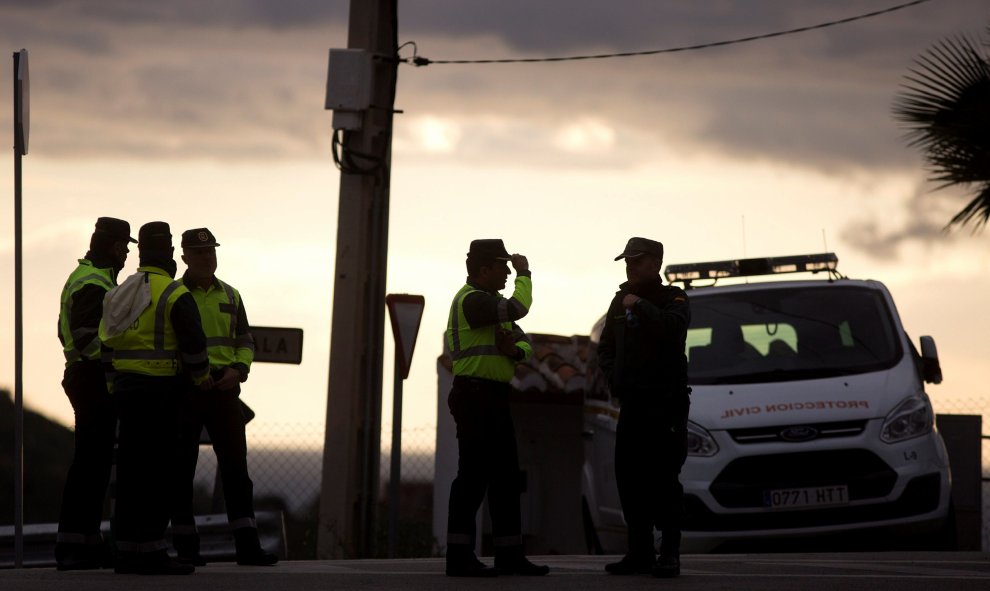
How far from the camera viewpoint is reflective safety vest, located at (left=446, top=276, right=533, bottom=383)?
10922 mm

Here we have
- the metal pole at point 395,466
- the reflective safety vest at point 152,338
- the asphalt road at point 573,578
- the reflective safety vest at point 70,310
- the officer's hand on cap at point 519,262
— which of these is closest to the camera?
the asphalt road at point 573,578

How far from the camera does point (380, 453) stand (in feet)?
55.2

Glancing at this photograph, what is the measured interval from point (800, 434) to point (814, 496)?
42cm

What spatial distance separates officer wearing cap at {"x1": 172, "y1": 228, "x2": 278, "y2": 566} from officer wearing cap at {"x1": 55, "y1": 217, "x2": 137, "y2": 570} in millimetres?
423

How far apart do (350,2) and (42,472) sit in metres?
25.7

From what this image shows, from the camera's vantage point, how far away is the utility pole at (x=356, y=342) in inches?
655

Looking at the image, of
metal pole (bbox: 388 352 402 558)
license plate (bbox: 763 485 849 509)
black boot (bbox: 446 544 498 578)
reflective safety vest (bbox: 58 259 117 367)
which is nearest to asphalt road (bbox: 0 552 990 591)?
black boot (bbox: 446 544 498 578)

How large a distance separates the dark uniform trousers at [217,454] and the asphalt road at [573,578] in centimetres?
32

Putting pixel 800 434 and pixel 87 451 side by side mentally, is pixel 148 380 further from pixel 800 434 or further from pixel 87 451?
pixel 800 434

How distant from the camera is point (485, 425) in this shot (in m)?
10.9

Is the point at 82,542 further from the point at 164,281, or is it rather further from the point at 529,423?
the point at 529,423

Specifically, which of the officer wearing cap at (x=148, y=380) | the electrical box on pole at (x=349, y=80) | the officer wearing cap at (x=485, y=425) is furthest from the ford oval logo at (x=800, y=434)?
the electrical box on pole at (x=349, y=80)

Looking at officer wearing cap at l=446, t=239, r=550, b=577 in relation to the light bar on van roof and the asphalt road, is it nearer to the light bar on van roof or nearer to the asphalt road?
the asphalt road

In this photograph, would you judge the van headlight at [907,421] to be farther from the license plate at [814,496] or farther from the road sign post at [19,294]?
Answer: the road sign post at [19,294]
